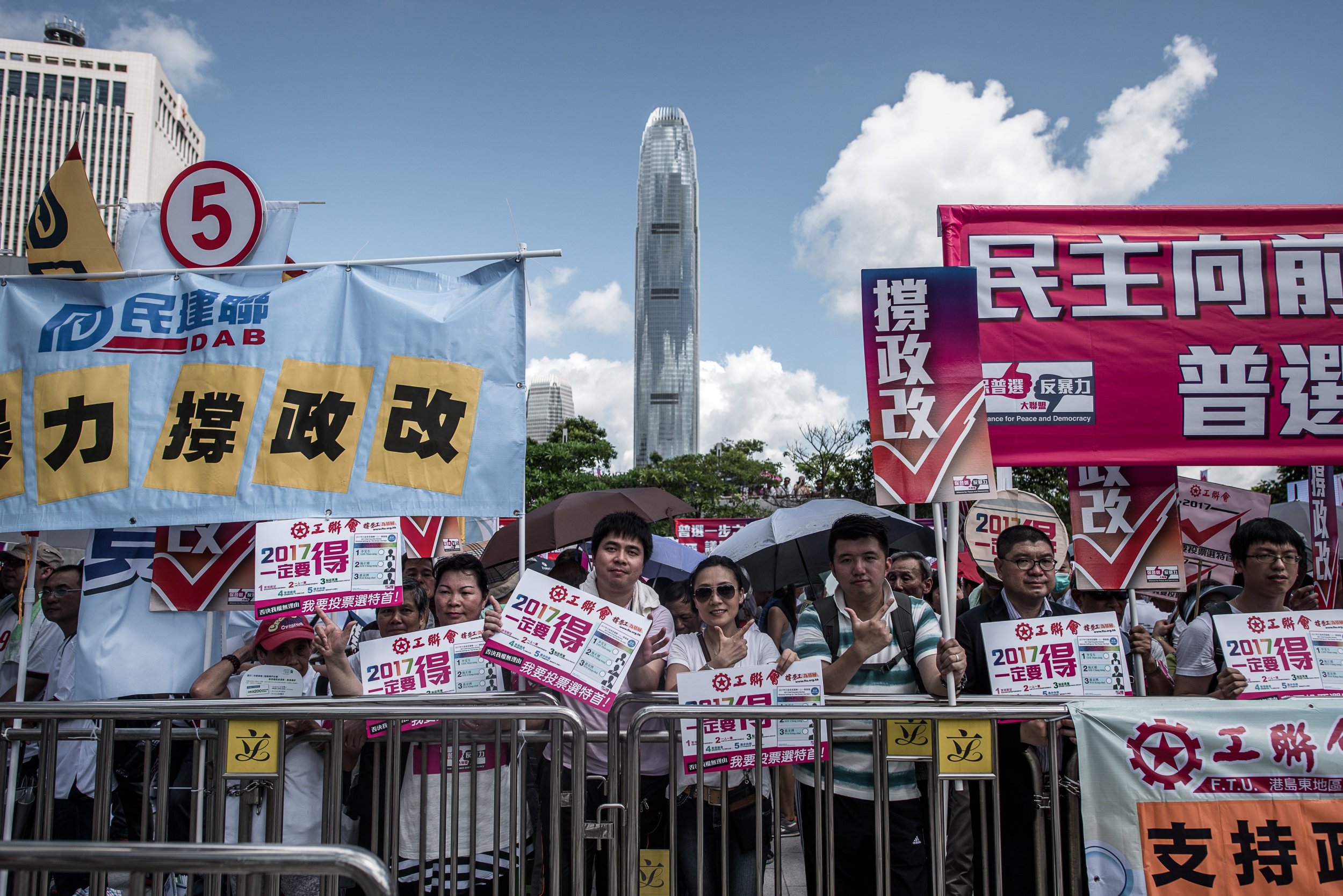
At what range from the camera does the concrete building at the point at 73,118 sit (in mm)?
73750

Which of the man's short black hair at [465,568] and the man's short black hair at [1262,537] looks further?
the man's short black hair at [465,568]

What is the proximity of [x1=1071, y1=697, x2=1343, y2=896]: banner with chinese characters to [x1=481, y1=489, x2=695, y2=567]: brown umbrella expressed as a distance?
573 cm

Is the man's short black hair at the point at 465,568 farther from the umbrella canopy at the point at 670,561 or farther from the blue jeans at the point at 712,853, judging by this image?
the umbrella canopy at the point at 670,561

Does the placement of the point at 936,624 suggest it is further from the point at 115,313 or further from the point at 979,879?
the point at 115,313

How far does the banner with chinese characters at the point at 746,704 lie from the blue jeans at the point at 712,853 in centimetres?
27

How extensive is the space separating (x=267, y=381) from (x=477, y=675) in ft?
5.84

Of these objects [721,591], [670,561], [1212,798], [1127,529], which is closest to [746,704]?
[721,591]

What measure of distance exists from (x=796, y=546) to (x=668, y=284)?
120 metres

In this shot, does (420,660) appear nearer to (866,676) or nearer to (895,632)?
(866,676)

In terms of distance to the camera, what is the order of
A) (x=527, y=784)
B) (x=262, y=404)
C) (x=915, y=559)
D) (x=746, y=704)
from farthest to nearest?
(x=915, y=559), (x=262, y=404), (x=527, y=784), (x=746, y=704)

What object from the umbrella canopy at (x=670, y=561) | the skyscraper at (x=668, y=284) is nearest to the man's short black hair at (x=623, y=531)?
the umbrella canopy at (x=670, y=561)

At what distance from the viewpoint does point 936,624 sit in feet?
11.9

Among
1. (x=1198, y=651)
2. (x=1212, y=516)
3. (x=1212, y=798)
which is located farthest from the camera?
(x=1212, y=516)

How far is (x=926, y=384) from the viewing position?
11.7 feet
